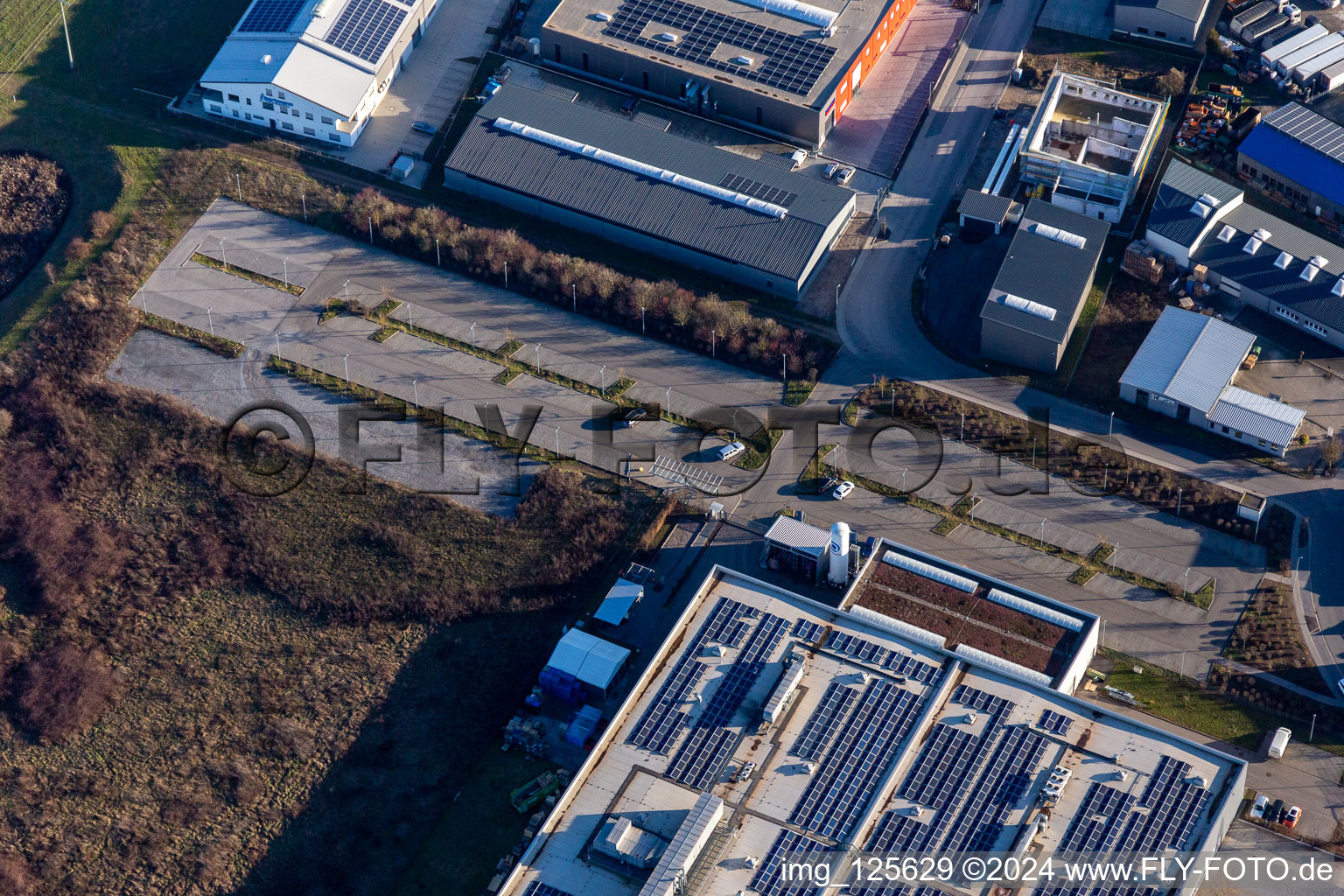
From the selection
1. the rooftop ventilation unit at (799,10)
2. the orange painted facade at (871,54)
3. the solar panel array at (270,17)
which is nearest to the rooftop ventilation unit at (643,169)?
the orange painted facade at (871,54)

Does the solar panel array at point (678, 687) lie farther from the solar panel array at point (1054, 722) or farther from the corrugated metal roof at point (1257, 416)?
the corrugated metal roof at point (1257, 416)

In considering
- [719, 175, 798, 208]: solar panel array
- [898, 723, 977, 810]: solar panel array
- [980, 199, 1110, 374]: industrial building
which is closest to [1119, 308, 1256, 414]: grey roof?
[980, 199, 1110, 374]: industrial building

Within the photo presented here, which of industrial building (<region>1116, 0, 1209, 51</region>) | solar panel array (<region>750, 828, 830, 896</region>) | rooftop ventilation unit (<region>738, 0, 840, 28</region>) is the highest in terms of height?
industrial building (<region>1116, 0, 1209, 51</region>)

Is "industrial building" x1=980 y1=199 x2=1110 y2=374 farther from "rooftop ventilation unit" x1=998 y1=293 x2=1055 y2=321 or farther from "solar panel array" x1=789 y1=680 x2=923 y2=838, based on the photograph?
"solar panel array" x1=789 y1=680 x2=923 y2=838

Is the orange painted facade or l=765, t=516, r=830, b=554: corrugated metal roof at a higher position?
the orange painted facade

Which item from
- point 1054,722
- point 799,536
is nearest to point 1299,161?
point 799,536
